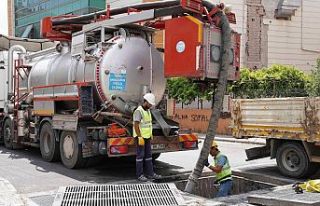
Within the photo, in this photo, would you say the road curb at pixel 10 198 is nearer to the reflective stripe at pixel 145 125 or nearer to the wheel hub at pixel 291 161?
the reflective stripe at pixel 145 125

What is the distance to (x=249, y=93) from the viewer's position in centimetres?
1884

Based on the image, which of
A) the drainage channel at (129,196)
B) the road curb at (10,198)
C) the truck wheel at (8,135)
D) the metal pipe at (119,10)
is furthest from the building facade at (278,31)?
the road curb at (10,198)

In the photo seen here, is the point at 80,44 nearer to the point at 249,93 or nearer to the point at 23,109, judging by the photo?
the point at 23,109

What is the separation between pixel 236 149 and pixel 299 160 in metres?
5.94

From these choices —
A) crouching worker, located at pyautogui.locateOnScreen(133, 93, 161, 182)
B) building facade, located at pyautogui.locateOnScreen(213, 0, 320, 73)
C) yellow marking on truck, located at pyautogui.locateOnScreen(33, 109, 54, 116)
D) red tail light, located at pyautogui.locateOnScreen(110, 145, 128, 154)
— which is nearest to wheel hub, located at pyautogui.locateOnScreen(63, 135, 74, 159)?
yellow marking on truck, located at pyautogui.locateOnScreen(33, 109, 54, 116)

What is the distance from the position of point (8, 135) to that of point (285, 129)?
27.3 ft

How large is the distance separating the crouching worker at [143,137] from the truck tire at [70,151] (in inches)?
60.6

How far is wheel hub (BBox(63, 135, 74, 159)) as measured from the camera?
32.7ft

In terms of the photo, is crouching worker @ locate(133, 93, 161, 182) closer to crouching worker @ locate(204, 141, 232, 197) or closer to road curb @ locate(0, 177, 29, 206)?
crouching worker @ locate(204, 141, 232, 197)

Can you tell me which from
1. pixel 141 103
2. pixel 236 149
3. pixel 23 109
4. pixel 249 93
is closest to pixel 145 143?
pixel 141 103

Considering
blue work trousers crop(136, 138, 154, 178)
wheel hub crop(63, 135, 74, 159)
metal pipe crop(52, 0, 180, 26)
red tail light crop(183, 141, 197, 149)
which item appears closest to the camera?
metal pipe crop(52, 0, 180, 26)

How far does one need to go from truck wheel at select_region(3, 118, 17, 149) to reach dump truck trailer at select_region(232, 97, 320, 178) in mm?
6649

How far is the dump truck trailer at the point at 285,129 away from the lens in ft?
28.4

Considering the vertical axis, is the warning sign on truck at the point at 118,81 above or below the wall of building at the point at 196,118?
→ above
